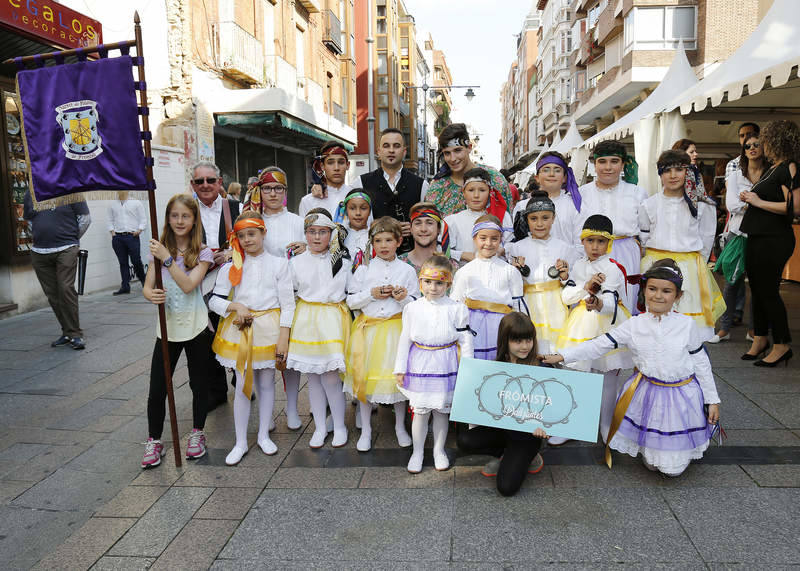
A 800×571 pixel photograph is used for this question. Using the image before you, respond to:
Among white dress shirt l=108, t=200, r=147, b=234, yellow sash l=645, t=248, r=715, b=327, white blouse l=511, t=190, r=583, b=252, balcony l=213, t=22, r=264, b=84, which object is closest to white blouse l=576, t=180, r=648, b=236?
white blouse l=511, t=190, r=583, b=252

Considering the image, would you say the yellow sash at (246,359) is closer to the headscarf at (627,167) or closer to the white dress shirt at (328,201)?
the white dress shirt at (328,201)

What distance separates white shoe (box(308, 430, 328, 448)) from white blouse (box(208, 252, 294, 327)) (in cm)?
92

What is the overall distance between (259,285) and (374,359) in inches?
37.3

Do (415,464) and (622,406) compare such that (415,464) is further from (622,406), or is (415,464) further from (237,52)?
(237,52)

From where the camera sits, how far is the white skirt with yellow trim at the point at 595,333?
3996 millimetres

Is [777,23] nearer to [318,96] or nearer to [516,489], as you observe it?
[516,489]

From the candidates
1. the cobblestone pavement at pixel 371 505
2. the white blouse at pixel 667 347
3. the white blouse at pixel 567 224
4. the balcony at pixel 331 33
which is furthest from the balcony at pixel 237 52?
the white blouse at pixel 667 347

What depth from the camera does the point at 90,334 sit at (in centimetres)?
775

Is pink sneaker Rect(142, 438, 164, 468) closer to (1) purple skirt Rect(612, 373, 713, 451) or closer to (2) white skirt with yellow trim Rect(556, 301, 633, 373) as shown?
(2) white skirt with yellow trim Rect(556, 301, 633, 373)

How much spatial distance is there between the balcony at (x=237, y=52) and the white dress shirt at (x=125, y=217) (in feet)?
19.1

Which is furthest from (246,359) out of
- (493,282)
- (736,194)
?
(736,194)

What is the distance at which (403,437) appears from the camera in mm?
4227

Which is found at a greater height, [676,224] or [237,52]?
[237,52]

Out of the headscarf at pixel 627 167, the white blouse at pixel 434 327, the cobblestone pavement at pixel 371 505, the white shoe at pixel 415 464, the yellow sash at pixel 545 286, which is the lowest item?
the cobblestone pavement at pixel 371 505
